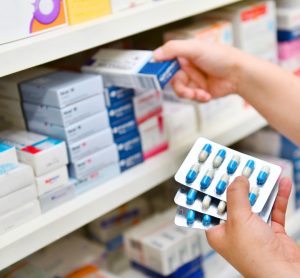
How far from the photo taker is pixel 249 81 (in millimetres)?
1057

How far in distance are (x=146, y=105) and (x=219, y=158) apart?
259mm

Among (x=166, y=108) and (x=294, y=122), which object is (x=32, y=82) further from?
(x=294, y=122)

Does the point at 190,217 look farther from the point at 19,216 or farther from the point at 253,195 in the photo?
the point at 19,216

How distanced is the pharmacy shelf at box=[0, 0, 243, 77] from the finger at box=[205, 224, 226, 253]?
0.34 m

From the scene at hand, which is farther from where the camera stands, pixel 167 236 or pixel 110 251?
pixel 110 251

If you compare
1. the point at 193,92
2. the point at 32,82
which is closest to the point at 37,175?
the point at 32,82

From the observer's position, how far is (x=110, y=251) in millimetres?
1305

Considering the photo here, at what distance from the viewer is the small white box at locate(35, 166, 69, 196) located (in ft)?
2.87

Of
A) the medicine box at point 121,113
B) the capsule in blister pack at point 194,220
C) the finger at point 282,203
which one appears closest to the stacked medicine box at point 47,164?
the medicine box at point 121,113

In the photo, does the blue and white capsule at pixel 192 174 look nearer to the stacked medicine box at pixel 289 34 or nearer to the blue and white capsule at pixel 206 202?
the blue and white capsule at pixel 206 202

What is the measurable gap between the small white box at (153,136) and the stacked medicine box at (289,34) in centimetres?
41

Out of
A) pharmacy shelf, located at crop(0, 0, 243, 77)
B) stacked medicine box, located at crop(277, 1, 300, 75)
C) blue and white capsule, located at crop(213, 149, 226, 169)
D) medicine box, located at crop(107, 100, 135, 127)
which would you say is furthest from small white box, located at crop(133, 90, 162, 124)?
stacked medicine box, located at crop(277, 1, 300, 75)

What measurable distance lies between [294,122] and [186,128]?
0.74 ft

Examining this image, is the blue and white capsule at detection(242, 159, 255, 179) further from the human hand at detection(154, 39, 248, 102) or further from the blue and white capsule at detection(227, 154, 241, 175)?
the human hand at detection(154, 39, 248, 102)
